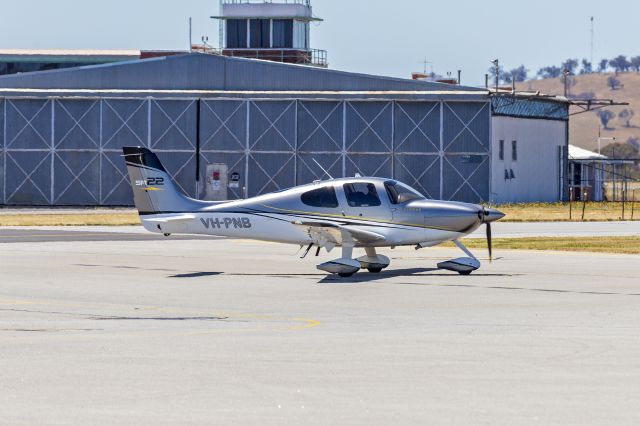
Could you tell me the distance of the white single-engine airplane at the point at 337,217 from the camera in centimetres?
2552

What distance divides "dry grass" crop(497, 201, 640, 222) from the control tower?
27504mm

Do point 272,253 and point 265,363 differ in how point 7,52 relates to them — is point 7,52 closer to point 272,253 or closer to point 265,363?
point 272,253

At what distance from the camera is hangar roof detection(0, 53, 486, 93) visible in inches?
2763

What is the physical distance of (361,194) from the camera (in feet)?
85.9

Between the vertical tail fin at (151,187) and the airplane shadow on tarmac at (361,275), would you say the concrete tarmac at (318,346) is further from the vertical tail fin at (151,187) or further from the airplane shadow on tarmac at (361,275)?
the vertical tail fin at (151,187)

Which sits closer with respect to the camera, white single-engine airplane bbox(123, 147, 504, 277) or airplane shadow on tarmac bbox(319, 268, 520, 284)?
airplane shadow on tarmac bbox(319, 268, 520, 284)

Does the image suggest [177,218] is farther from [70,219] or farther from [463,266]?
[70,219]

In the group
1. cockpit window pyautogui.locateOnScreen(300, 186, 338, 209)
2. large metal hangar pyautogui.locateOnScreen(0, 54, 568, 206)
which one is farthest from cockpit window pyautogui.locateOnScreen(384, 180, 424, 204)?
large metal hangar pyautogui.locateOnScreen(0, 54, 568, 206)

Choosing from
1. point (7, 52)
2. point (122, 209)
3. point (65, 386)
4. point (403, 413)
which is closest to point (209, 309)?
point (65, 386)

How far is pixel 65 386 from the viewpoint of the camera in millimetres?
12008

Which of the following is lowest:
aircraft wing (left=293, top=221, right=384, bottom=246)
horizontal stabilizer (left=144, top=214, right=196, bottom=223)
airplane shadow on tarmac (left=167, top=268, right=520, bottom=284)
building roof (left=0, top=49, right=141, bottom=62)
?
airplane shadow on tarmac (left=167, top=268, right=520, bottom=284)

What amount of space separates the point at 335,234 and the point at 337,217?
2.19 ft

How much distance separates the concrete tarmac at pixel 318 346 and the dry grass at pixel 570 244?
6514 mm

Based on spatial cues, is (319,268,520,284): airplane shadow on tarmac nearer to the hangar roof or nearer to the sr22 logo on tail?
the sr22 logo on tail
